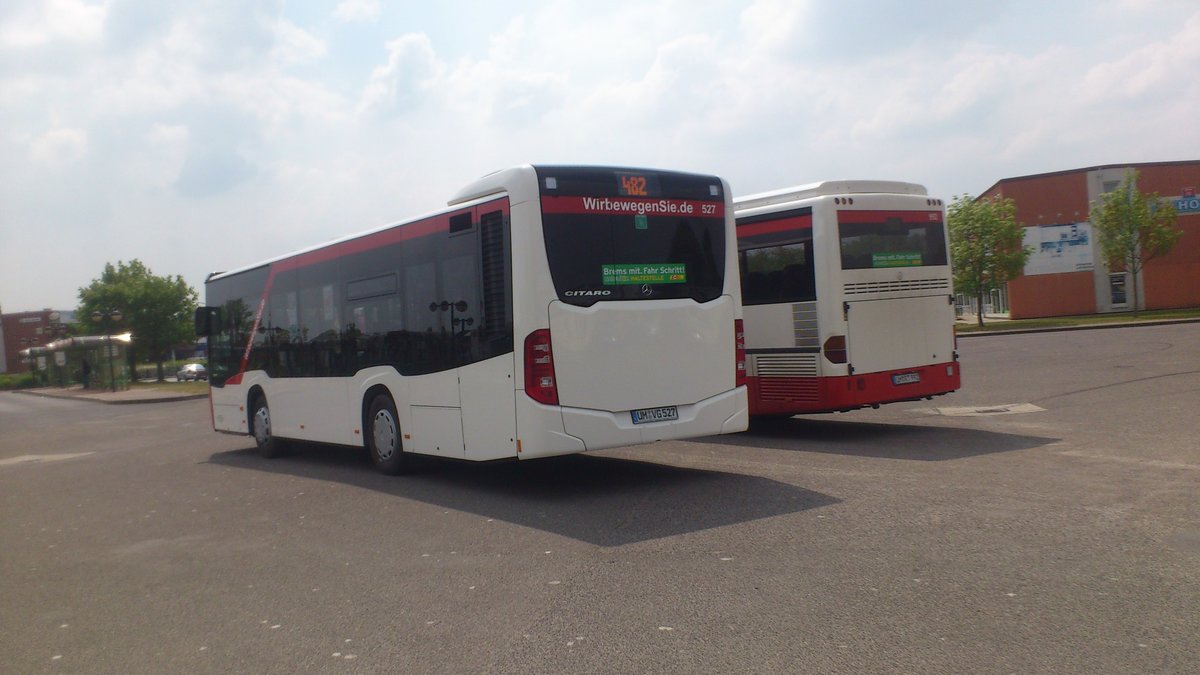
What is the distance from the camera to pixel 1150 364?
67.7 ft

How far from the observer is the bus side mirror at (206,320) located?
16703 mm

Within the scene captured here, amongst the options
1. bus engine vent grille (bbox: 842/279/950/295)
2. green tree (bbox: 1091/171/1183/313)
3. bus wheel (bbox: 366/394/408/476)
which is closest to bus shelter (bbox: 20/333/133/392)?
bus wheel (bbox: 366/394/408/476)

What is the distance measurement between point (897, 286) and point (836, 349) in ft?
4.44

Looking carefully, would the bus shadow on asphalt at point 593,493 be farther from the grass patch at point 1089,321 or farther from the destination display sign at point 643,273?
the grass patch at point 1089,321

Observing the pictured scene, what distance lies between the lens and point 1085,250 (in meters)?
58.1

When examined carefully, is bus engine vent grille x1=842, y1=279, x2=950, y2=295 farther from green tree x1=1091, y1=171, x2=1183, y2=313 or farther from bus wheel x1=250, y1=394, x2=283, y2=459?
green tree x1=1091, y1=171, x2=1183, y2=313

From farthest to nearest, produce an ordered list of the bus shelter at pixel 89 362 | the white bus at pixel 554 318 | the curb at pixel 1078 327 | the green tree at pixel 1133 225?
the bus shelter at pixel 89 362, the green tree at pixel 1133 225, the curb at pixel 1078 327, the white bus at pixel 554 318


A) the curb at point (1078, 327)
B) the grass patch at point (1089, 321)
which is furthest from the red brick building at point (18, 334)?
the curb at point (1078, 327)

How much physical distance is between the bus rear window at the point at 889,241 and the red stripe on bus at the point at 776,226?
45 cm

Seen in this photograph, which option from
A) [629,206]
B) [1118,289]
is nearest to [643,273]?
[629,206]

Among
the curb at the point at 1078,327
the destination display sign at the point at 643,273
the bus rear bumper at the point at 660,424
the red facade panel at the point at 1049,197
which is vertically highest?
the red facade panel at the point at 1049,197

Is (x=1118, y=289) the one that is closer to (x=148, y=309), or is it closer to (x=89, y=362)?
(x=89, y=362)

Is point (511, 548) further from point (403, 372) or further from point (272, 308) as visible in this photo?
point (272, 308)

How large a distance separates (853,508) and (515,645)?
3.90 m
